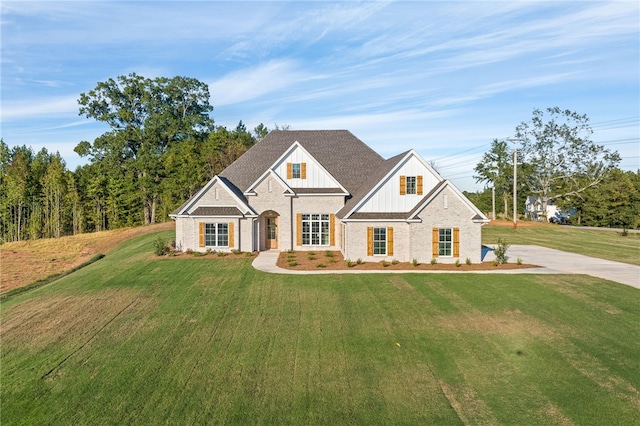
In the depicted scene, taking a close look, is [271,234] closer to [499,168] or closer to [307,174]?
[307,174]

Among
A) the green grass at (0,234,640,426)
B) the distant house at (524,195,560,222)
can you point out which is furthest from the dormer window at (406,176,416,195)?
the distant house at (524,195,560,222)

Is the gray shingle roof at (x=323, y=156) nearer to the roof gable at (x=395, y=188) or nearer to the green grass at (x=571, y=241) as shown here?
the roof gable at (x=395, y=188)

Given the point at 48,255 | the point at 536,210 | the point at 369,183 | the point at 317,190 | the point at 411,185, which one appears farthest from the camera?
the point at 536,210

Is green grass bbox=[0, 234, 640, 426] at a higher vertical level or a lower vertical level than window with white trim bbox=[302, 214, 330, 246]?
lower

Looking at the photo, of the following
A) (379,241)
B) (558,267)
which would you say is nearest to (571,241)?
(558,267)

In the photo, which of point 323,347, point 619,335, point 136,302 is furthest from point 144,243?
point 619,335

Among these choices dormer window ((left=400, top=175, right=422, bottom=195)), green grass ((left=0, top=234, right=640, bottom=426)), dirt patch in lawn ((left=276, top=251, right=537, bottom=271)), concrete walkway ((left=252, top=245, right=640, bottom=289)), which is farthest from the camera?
dormer window ((left=400, top=175, right=422, bottom=195))

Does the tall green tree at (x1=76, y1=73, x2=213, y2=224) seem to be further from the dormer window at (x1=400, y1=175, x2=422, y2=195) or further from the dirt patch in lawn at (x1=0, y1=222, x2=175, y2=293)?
the dormer window at (x1=400, y1=175, x2=422, y2=195)
